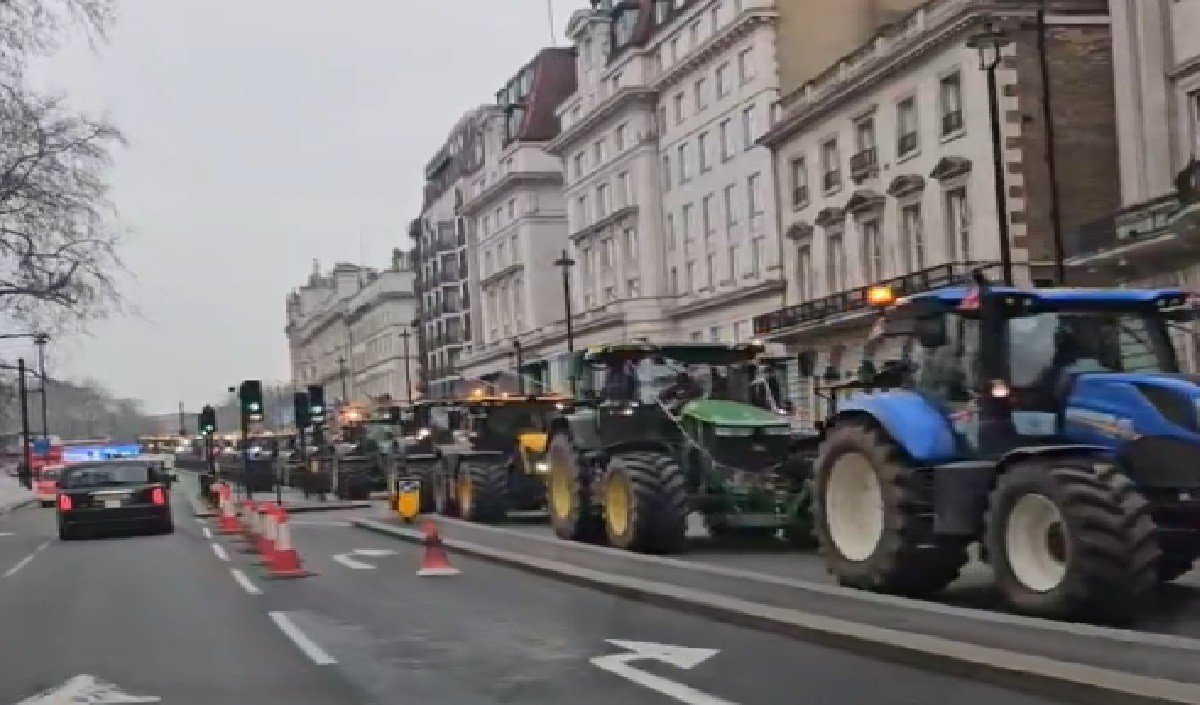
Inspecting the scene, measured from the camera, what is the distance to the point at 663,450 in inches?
779

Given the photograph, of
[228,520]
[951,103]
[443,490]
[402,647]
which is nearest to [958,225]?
[951,103]

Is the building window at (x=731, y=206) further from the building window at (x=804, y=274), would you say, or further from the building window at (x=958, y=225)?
the building window at (x=958, y=225)

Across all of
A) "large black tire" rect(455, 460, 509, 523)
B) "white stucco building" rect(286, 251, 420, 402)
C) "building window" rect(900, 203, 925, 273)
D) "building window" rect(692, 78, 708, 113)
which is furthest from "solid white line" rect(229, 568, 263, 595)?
"white stucco building" rect(286, 251, 420, 402)

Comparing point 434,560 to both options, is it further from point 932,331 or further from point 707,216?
point 707,216

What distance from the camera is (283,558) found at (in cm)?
1914

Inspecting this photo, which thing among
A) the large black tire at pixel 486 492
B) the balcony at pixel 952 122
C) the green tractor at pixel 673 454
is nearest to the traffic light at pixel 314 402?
the large black tire at pixel 486 492

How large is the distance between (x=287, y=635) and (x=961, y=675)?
6.03 m

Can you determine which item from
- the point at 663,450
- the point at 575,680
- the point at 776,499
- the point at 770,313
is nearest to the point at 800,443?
the point at 776,499

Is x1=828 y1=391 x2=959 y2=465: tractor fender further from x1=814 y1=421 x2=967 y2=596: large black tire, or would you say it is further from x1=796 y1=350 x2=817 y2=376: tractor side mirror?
x1=796 y1=350 x2=817 y2=376: tractor side mirror

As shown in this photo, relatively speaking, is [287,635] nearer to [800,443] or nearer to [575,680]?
[575,680]

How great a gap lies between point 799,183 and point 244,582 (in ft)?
138

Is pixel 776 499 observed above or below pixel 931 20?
below

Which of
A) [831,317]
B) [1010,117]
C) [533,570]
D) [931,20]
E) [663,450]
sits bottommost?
[533,570]

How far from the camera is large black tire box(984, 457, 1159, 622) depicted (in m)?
10.5
